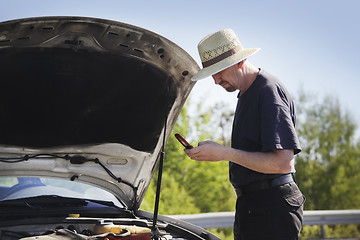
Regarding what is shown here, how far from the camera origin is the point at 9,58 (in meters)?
3.09

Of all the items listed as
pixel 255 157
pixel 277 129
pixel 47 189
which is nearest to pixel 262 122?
pixel 277 129

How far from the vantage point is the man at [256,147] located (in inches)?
108

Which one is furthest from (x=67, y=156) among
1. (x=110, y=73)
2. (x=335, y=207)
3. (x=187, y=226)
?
(x=335, y=207)

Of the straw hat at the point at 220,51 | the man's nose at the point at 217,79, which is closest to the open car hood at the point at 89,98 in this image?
the straw hat at the point at 220,51

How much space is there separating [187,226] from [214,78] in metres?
1.20

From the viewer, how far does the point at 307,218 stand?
7848 millimetres

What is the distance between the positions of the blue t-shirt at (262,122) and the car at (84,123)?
571 mm

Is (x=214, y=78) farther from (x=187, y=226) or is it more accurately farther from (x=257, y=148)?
(x=187, y=226)

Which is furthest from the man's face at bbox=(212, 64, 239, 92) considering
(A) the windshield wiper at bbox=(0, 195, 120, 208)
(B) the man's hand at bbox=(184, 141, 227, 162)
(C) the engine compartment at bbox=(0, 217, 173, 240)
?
(A) the windshield wiper at bbox=(0, 195, 120, 208)

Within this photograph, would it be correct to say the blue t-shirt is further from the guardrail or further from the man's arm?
the guardrail

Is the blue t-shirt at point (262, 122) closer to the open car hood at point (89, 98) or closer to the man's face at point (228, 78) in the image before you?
the man's face at point (228, 78)

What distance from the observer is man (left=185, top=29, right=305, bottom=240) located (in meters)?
2.76

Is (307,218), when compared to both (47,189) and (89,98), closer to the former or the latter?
(47,189)

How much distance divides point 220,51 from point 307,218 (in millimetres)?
5602
